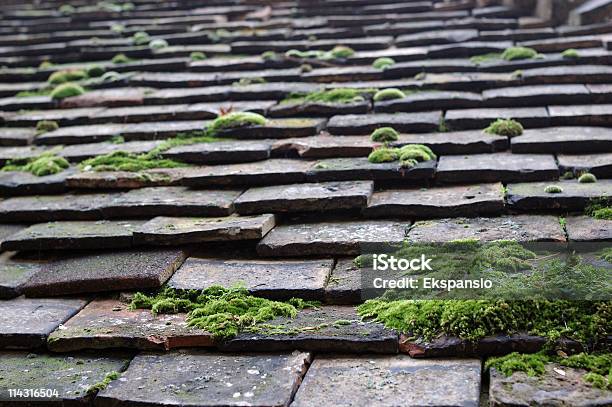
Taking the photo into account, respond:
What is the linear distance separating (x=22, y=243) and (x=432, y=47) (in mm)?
2950

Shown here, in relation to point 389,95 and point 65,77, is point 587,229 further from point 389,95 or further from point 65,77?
point 65,77

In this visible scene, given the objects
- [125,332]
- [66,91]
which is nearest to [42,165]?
[66,91]

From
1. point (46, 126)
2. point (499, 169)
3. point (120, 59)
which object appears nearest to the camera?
point (499, 169)

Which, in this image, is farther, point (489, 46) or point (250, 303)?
point (489, 46)

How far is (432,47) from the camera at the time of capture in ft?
16.0

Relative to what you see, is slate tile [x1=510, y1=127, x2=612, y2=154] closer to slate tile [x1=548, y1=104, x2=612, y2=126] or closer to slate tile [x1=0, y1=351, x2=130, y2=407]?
slate tile [x1=548, y1=104, x2=612, y2=126]

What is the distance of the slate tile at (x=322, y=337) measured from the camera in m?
2.21

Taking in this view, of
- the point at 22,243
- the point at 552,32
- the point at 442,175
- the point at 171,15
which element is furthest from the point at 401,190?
the point at 171,15

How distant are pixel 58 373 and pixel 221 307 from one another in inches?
21.3

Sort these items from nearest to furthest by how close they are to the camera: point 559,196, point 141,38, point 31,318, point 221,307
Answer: point 221,307
point 31,318
point 559,196
point 141,38

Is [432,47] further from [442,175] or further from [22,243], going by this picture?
[22,243]

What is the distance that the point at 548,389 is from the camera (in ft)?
6.31

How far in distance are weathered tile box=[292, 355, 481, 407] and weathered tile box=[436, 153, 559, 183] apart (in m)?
1.19

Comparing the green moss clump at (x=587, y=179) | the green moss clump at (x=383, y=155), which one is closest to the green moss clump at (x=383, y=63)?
the green moss clump at (x=383, y=155)
